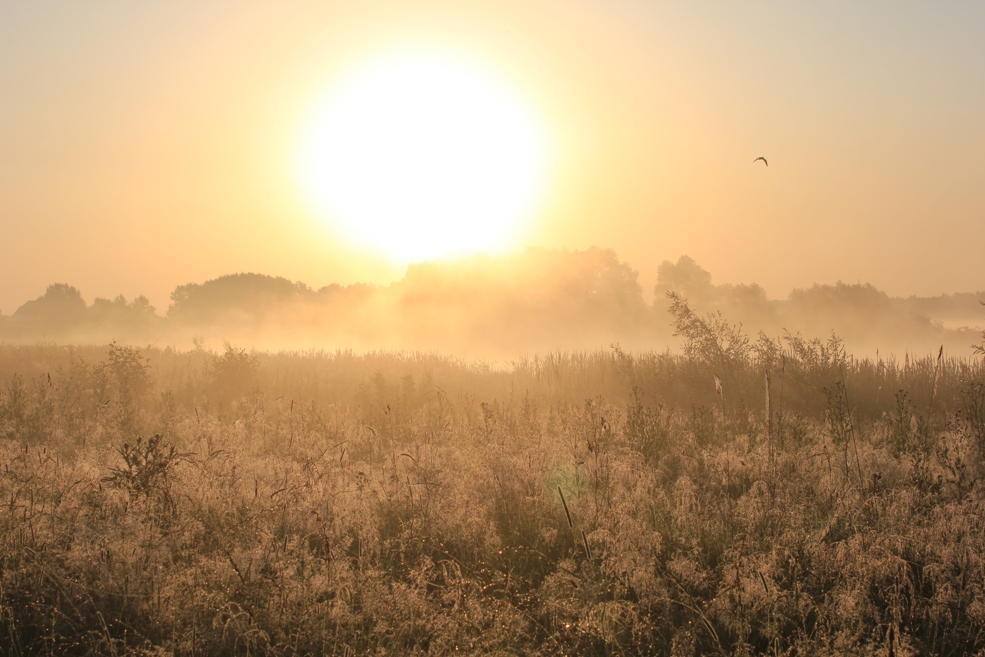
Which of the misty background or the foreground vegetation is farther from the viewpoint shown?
the misty background

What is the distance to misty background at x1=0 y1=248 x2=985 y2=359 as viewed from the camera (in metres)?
37.0

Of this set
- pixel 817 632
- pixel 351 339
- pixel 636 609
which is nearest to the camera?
pixel 817 632

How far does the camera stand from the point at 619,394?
10477 mm

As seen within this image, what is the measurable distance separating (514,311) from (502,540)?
4001 cm

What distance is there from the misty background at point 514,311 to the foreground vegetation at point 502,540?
29.8m

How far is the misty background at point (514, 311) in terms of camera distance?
1458 inches

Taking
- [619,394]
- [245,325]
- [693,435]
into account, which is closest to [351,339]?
[245,325]

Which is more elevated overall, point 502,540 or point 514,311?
point 514,311

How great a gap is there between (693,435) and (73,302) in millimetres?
51391

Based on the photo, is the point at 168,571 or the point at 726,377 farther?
the point at 726,377

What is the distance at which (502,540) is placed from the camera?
4.46 m

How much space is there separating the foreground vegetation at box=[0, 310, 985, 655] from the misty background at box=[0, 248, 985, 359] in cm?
2977

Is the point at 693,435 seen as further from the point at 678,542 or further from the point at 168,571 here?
the point at 168,571

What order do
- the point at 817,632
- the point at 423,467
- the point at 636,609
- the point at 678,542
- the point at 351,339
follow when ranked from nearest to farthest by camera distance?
the point at 817,632, the point at 636,609, the point at 678,542, the point at 423,467, the point at 351,339
